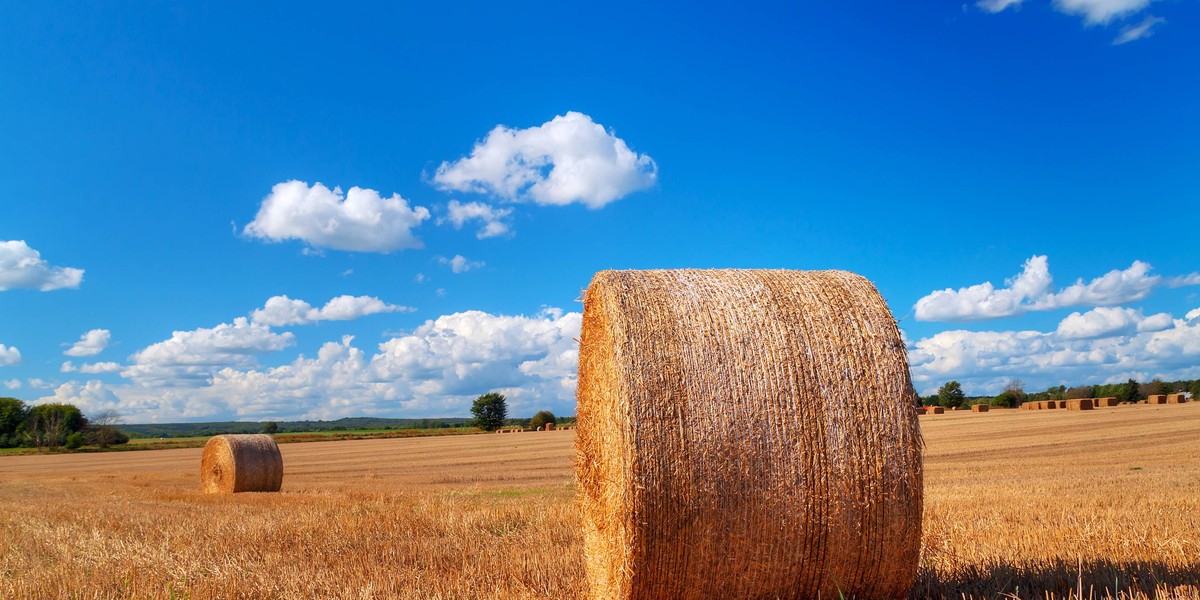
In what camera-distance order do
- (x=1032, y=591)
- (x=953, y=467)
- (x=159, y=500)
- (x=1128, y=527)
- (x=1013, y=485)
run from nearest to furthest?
(x=1032, y=591), (x=1128, y=527), (x=1013, y=485), (x=159, y=500), (x=953, y=467)

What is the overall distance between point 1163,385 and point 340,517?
73.9m

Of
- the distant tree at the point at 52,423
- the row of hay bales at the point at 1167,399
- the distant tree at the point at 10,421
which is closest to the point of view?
the row of hay bales at the point at 1167,399

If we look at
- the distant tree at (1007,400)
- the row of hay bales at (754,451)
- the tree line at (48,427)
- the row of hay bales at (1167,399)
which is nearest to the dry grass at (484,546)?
the row of hay bales at (754,451)

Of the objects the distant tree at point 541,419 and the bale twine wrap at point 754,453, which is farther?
the distant tree at point 541,419

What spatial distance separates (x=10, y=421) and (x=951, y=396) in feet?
273

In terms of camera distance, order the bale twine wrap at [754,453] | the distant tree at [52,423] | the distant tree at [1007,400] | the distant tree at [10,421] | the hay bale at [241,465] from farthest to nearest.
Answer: the distant tree at [10,421], the distant tree at [52,423], the distant tree at [1007,400], the hay bale at [241,465], the bale twine wrap at [754,453]

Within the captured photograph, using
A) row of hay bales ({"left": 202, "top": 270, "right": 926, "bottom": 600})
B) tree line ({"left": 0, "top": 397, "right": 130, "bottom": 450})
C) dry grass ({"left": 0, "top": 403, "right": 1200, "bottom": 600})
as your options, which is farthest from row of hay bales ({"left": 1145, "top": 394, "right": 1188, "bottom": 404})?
tree line ({"left": 0, "top": 397, "right": 130, "bottom": 450})

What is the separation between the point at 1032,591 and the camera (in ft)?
18.1

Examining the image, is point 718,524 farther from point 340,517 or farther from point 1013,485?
point 1013,485

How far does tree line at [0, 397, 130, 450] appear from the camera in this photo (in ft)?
241

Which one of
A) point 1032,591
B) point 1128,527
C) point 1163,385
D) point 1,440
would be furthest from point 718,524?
point 1,440

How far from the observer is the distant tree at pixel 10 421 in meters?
79.1

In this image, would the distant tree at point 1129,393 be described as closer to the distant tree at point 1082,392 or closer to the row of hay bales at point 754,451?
the distant tree at point 1082,392

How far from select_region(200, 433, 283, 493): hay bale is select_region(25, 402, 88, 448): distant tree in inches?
2500
